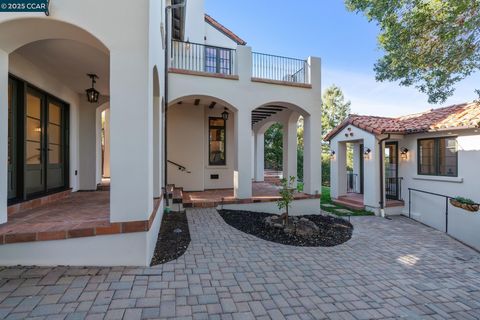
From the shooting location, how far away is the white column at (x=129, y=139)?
3.47 m

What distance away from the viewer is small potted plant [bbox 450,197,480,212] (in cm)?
699

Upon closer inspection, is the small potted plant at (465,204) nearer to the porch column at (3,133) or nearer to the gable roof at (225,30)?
the porch column at (3,133)

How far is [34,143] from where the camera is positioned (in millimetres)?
5164

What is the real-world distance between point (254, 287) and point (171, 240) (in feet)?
6.72

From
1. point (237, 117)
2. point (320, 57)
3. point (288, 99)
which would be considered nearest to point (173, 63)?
point (237, 117)

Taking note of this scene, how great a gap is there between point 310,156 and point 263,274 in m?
5.51

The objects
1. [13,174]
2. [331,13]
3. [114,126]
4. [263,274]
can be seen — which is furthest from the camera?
[331,13]

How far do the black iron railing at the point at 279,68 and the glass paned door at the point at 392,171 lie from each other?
493 centimetres

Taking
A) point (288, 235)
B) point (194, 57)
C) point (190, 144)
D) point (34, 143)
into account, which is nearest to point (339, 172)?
point (190, 144)

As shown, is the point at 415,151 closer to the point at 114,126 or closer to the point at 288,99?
the point at 288,99

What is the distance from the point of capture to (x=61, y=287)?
292 cm

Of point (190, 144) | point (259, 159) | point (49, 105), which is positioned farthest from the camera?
point (259, 159)

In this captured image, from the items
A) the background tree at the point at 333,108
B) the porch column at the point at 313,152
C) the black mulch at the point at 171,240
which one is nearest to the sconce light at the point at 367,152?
the porch column at the point at 313,152

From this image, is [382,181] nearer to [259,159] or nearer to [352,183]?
[352,183]
